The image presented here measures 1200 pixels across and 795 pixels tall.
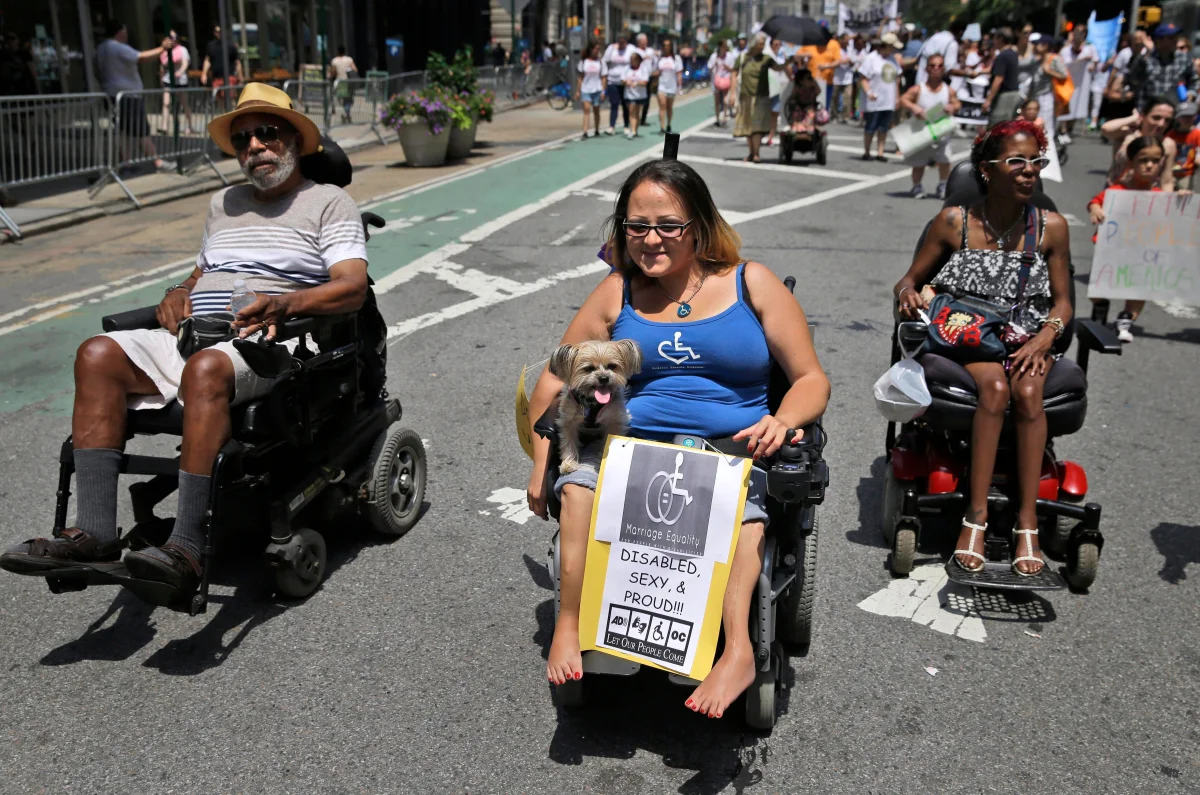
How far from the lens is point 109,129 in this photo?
12695 millimetres

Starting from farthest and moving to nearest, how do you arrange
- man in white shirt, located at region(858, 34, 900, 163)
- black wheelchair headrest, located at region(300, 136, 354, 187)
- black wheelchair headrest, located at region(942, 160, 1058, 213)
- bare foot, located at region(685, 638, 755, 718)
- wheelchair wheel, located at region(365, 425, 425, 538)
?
1. man in white shirt, located at region(858, 34, 900, 163)
2. black wheelchair headrest, located at region(942, 160, 1058, 213)
3. black wheelchair headrest, located at region(300, 136, 354, 187)
4. wheelchair wheel, located at region(365, 425, 425, 538)
5. bare foot, located at region(685, 638, 755, 718)

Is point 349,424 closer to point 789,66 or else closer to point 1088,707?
point 1088,707

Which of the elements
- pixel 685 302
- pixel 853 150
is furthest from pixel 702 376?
pixel 853 150

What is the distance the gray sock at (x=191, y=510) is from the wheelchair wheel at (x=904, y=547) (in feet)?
8.10

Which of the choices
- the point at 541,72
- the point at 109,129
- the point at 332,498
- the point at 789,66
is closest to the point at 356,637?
the point at 332,498

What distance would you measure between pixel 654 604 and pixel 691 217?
3.87 ft

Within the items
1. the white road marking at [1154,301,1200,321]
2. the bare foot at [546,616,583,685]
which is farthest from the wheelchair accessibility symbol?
the white road marking at [1154,301,1200,321]

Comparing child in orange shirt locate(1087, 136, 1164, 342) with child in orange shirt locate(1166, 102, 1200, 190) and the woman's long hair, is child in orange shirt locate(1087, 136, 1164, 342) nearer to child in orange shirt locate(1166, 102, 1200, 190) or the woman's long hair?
child in orange shirt locate(1166, 102, 1200, 190)

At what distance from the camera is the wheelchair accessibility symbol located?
2896 mm

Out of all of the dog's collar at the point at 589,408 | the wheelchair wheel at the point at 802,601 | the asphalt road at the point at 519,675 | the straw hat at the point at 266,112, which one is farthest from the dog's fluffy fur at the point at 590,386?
the straw hat at the point at 266,112

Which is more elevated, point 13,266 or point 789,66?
point 789,66

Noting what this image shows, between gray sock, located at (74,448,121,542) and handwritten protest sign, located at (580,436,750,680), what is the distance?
1.64 meters

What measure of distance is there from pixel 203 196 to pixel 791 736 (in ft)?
40.9

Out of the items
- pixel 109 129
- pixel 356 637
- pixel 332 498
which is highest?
pixel 109 129
